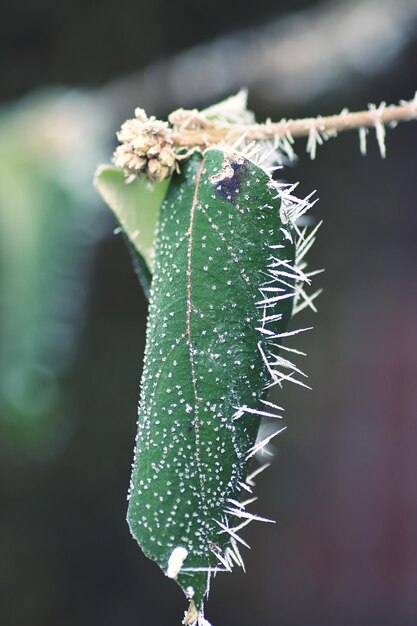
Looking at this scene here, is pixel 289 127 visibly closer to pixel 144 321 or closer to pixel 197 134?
pixel 197 134

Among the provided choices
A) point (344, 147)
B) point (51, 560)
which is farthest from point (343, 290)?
point (51, 560)

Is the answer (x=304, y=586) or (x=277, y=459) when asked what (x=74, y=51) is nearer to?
(x=277, y=459)

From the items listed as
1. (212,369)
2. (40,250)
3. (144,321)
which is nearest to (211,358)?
(212,369)

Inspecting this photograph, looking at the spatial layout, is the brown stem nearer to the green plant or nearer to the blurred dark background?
the green plant

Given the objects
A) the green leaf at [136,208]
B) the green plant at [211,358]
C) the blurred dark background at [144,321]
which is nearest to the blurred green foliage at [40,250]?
the blurred dark background at [144,321]

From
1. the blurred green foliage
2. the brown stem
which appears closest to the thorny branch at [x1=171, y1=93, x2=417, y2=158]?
the brown stem
